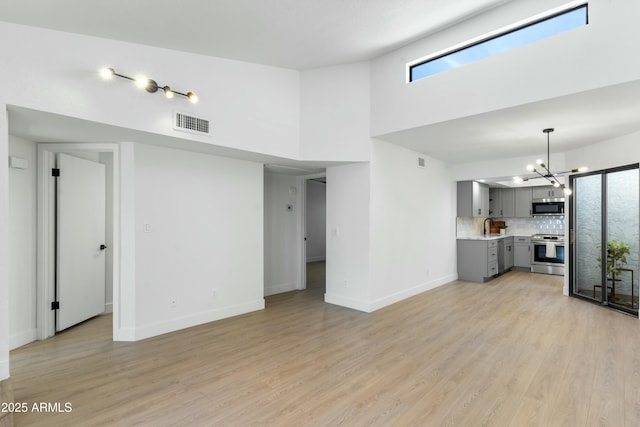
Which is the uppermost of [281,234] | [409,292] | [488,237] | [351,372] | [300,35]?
[300,35]

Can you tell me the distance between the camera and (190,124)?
3529 mm

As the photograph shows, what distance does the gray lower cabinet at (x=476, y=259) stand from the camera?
6.57 meters

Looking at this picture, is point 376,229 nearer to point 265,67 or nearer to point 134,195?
point 265,67

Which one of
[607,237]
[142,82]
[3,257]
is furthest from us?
[607,237]

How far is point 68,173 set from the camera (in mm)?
3938

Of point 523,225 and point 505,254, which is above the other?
point 523,225

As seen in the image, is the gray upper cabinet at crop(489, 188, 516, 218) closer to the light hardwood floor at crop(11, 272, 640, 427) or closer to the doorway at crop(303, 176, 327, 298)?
the light hardwood floor at crop(11, 272, 640, 427)

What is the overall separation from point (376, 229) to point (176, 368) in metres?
3.11

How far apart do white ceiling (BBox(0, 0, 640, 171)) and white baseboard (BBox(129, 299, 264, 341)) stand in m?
2.20

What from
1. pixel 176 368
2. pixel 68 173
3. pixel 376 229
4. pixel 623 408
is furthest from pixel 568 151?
pixel 68 173

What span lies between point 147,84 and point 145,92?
151 mm

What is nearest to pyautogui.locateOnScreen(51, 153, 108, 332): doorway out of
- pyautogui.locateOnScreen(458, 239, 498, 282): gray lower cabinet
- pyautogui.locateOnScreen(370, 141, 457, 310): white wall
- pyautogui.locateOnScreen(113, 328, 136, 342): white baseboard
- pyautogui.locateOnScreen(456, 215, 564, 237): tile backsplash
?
pyautogui.locateOnScreen(113, 328, 136, 342): white baseboard

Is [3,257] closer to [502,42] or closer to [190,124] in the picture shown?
[190,124]

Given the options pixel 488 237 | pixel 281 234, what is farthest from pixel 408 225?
pixel 488 237
